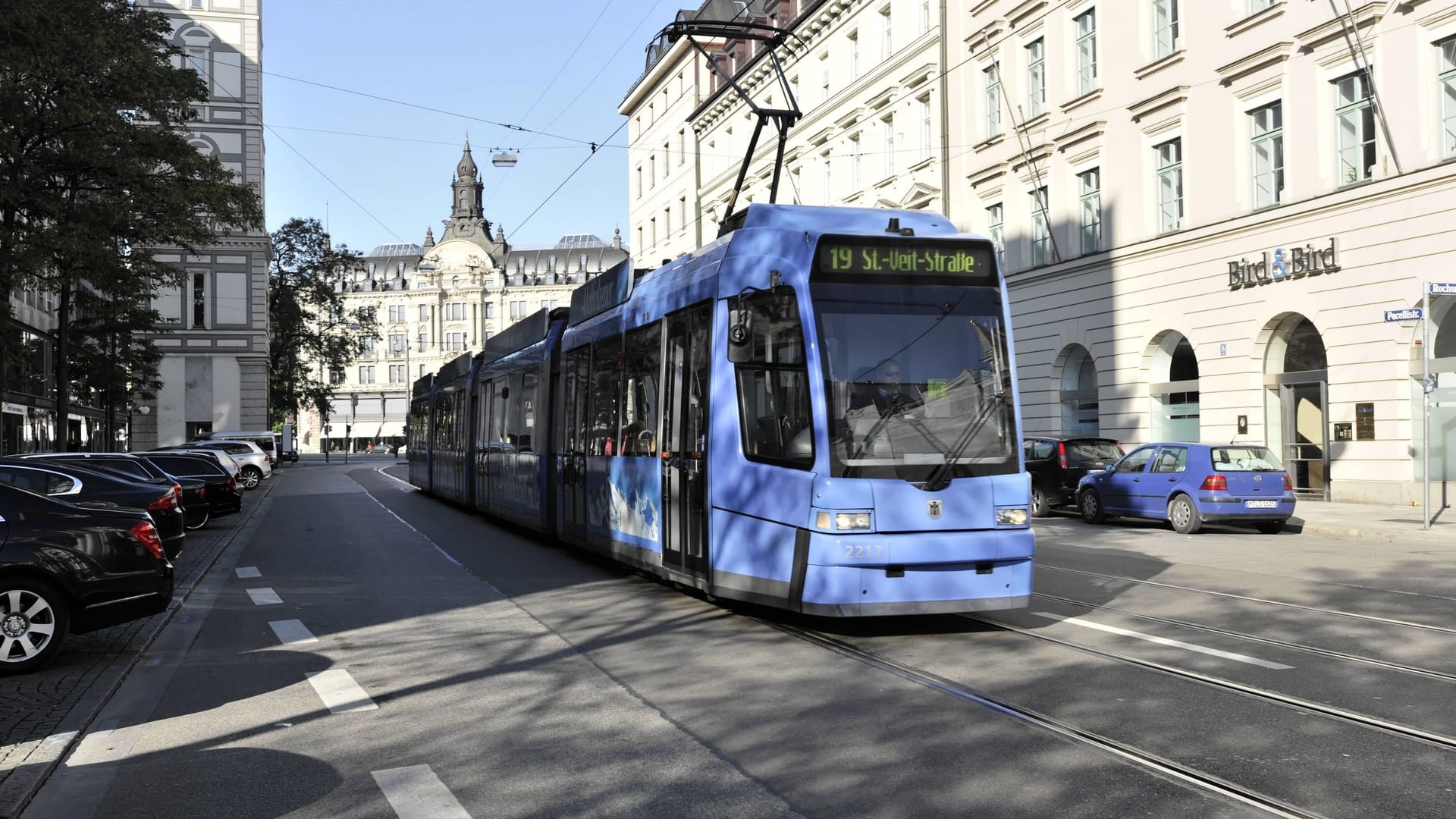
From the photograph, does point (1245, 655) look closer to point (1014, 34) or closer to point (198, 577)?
point (198, 577)

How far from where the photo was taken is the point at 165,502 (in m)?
14.7

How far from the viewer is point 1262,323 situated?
2573 centimetres

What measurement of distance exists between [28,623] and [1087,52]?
27714mm

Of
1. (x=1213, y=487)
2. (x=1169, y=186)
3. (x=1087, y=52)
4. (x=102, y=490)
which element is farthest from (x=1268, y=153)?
(x=102, y=490)

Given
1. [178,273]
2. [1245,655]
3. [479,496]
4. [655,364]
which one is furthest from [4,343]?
[1245,655]

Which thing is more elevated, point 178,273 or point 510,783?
point 178,273

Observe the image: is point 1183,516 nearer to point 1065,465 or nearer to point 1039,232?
point 1065,465

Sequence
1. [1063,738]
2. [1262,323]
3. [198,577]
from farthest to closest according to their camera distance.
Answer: [1262,323] → [198,577] → [1063,738]

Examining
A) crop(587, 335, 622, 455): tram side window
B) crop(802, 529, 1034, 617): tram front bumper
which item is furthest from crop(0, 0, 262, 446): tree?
crop(802, 529, 1034, 617): tram front bumper

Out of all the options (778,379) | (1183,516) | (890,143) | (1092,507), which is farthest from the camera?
(890,143)

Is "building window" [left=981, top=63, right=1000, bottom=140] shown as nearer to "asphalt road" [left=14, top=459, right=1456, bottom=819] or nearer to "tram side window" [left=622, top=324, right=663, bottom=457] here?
"asphalt road" [left=14, top=459, right=1456, bottom=819]

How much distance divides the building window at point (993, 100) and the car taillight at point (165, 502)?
25192 millimetres

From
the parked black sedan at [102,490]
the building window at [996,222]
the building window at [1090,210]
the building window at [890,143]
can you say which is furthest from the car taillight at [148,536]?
the building window at [890,143]

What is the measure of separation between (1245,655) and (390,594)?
25.8ft
